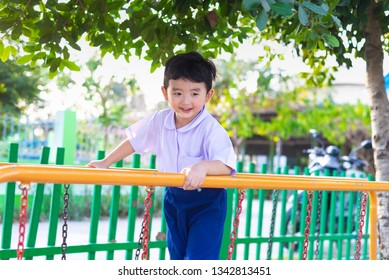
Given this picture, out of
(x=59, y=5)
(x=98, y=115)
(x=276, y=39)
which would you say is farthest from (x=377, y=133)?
(x=98, y=115)

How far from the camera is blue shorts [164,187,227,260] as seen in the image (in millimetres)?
2453

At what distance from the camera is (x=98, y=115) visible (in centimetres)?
1348

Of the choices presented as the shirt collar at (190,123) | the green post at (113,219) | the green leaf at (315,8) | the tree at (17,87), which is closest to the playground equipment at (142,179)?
the shirt collar at (190,123)

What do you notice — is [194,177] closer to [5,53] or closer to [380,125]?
[5,53]

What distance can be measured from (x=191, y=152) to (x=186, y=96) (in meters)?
0.24

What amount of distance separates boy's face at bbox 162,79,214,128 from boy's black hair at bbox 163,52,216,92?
2 cm

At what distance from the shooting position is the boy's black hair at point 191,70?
2.42m

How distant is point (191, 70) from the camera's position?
2418 mm

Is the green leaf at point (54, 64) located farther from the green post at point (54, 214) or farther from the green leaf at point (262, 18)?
the green leaf at point (262, 18)

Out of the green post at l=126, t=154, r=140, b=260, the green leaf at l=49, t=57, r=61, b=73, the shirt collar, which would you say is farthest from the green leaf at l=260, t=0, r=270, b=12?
the green post at l=126, t=154, r=140, b=260

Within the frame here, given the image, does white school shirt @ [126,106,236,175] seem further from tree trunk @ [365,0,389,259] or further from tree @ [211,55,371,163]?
tree @ [211,55,371,163]

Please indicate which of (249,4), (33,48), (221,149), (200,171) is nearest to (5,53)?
(33,48)

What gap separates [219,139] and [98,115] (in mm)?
11319

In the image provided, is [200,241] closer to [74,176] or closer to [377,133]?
[74,176]
